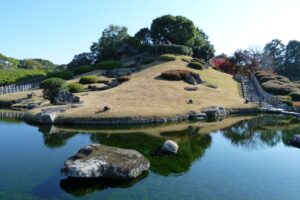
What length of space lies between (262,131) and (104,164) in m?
20.9

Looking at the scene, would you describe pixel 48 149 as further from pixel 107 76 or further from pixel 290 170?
pixel 107 76

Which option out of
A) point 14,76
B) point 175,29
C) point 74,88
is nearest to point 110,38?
point 175,29

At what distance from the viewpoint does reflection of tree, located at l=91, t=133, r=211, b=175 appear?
18.9 meters

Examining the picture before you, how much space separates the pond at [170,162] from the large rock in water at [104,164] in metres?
0.41

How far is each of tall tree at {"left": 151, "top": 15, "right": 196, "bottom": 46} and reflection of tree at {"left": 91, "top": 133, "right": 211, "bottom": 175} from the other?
175ft

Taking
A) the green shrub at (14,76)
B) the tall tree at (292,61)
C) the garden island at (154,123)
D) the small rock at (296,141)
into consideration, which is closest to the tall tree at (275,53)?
the tall tree at (292,61)

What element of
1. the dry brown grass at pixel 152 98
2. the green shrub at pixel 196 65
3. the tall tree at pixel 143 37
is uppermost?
the tall tree at pixel 143 37

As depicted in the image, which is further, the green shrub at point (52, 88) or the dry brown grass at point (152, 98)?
the green shrub at point (52, 88)

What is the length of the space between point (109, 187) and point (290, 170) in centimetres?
1102

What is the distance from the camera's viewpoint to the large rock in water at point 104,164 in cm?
1563

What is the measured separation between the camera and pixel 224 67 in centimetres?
8238

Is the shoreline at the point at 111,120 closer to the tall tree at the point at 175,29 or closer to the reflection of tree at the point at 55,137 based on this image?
the reflection of tree at the point at 55,137

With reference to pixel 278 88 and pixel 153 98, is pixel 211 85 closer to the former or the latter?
pixel 278 88

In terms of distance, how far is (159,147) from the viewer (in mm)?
23266
